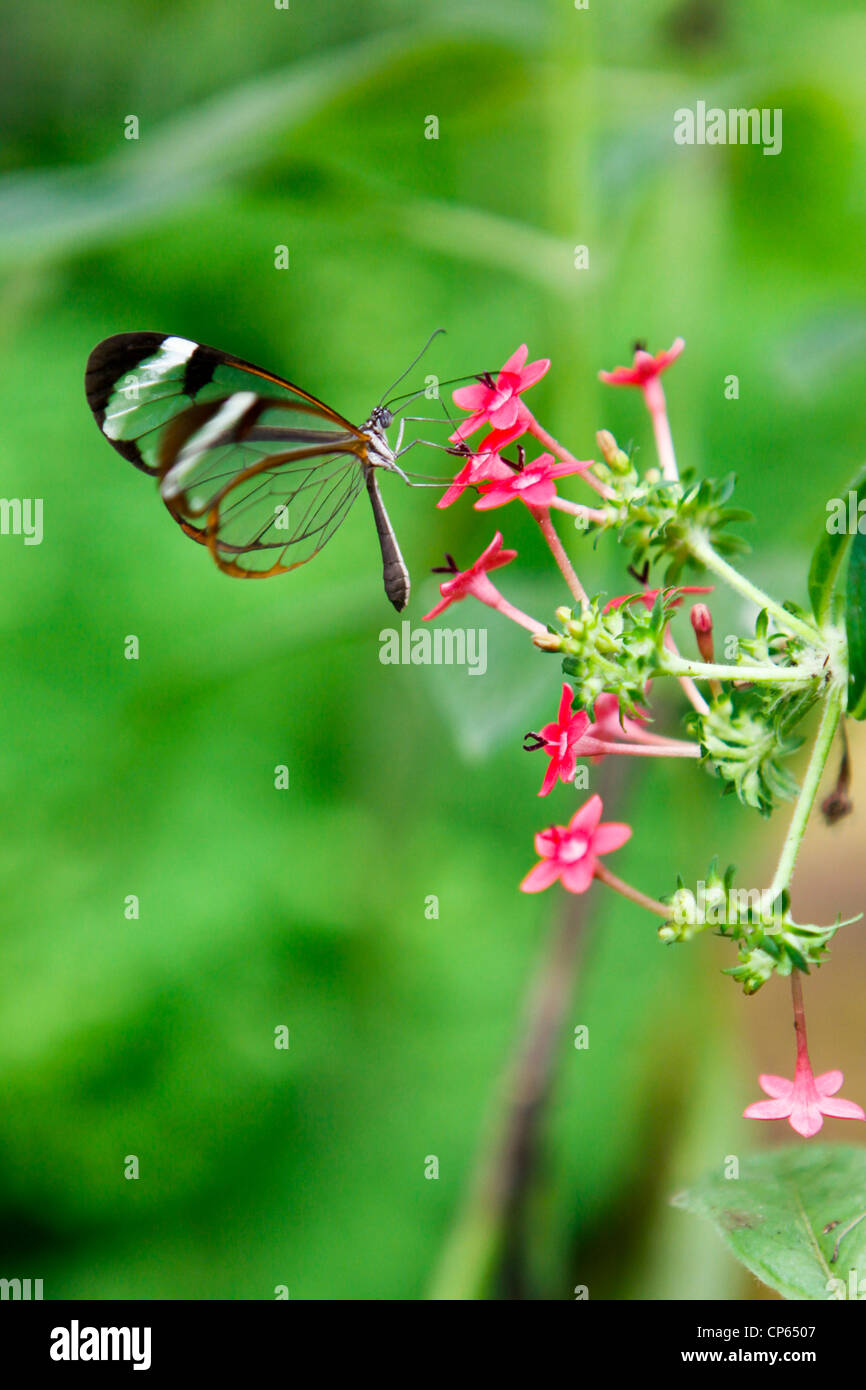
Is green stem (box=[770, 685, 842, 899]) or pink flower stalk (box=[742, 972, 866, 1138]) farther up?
green stem (box=[770, 685, 842, 899])

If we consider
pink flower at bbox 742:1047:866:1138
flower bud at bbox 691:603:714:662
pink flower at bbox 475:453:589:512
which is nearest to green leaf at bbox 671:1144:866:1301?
pink flower at bbox 742:1047:866:1138

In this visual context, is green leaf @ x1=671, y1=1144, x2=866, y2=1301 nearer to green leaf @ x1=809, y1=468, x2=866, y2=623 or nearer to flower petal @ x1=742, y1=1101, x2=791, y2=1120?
flower petal @ x1=742, y1=1101, x2=791, y2=1120

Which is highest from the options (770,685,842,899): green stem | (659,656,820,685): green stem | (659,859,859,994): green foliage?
(659,656,820,685): green stem

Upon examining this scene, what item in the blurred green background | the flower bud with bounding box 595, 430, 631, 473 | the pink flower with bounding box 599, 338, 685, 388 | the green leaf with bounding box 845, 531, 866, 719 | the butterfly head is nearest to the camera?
the green leaf with bounding box 845, 531, 866, 719

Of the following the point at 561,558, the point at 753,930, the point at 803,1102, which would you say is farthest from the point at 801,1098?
the point at 561,558
